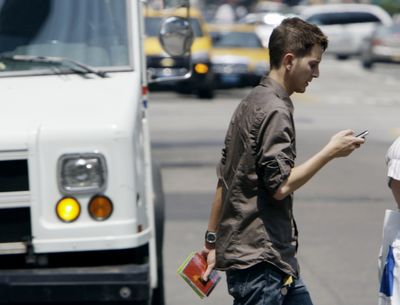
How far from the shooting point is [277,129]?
4422 mm

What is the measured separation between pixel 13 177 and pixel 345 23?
39985mm

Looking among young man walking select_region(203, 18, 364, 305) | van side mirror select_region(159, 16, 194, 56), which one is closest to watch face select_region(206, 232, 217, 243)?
young man walking select_region(203, 18, 364, 305)

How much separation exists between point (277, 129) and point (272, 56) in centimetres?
34

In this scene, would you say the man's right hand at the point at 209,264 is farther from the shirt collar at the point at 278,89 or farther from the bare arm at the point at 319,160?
the shirt collar at the point at 278,89

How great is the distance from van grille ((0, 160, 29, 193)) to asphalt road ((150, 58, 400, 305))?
272cm

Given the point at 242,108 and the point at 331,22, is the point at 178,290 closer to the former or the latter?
the point at 242,108

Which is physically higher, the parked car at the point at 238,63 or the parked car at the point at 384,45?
the parked car at the point at 238,63

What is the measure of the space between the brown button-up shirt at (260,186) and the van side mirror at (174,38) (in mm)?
2441

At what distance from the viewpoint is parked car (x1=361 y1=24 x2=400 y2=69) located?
36312 millimetres

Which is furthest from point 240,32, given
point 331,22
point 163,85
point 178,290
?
point 178,290

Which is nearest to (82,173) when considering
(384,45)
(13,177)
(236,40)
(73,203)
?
(73,203)

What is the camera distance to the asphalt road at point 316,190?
8.63 m

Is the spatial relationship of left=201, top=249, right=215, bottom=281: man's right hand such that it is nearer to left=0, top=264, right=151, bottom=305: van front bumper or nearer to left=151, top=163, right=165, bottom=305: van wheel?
left=0, top=264, right=151, bottom=305: van front bumper

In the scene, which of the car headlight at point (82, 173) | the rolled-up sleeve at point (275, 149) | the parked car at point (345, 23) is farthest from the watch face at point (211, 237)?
the parked car at point (345, 23)
